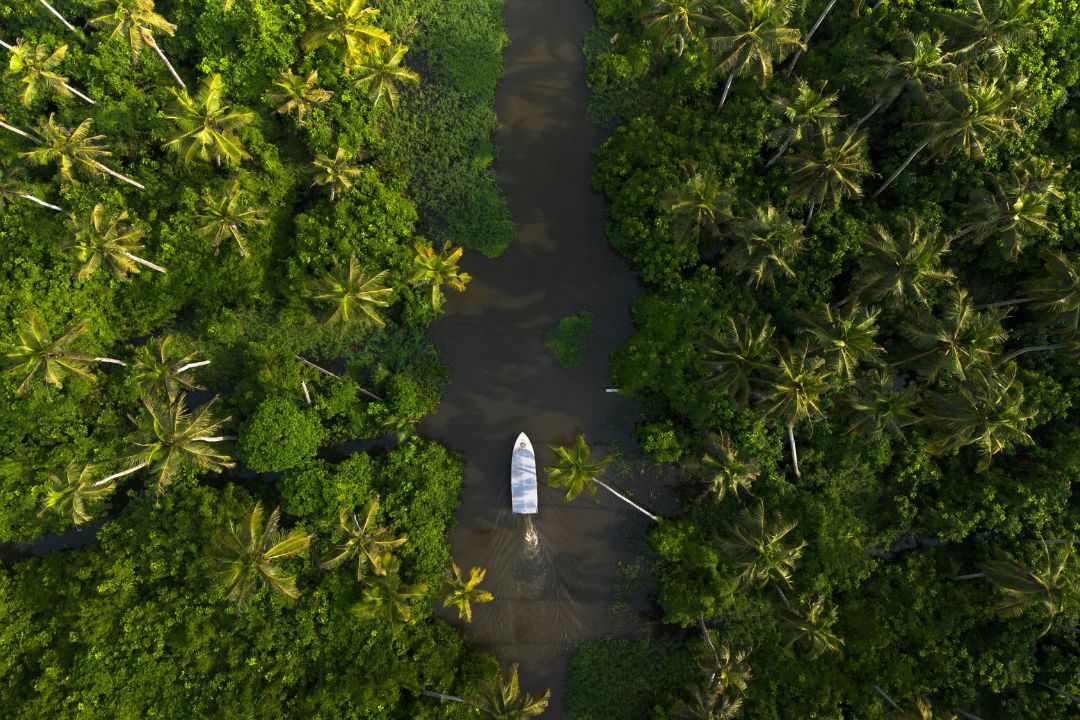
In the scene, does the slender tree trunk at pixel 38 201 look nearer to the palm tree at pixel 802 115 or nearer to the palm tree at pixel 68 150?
the palm tree at pixel 68 150

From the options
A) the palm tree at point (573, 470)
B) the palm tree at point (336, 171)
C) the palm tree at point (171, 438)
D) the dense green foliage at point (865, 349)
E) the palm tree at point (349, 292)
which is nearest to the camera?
the palm tree at point (171, 438)

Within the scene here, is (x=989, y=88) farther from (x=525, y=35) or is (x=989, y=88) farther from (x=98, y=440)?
(x=98, y=440)

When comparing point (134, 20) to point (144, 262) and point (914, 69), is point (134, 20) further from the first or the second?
point (914, 69)

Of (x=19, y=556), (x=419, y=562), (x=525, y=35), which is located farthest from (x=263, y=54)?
(x=19, y=556)

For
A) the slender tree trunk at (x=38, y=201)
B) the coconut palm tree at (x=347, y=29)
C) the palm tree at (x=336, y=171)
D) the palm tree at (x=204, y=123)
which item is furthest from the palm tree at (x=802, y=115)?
the slender tree trunk at (x=38, y=201)

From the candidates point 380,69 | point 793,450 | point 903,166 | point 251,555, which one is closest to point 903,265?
point 903,166
